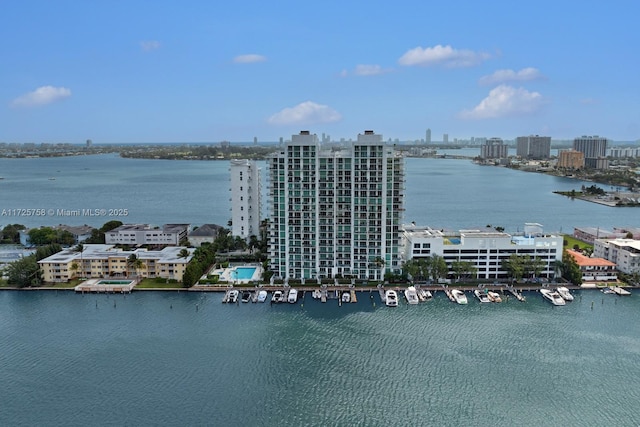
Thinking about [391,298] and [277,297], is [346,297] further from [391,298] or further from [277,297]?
[277,297]

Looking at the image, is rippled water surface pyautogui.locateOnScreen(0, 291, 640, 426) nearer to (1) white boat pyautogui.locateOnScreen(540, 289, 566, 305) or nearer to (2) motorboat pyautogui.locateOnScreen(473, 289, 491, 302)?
(1) white boat pyautogui.locateOnScreen(540, 289, 566, 305)

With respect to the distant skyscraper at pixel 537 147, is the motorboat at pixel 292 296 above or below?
below

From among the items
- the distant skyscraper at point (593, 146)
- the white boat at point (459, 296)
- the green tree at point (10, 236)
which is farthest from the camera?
the distant skyscraper at point (593, 146)

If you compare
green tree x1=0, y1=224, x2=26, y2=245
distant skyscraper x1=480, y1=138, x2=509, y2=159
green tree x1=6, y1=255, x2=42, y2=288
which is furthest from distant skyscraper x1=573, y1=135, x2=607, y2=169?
green tree x1=6, y1=255, x2=42, y2=288

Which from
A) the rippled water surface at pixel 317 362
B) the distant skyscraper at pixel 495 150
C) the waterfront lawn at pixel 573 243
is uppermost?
the distant skyscraper at pixel 495 150

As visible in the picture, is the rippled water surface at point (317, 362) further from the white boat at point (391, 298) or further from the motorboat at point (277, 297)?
the motorboat at point (277, 297)

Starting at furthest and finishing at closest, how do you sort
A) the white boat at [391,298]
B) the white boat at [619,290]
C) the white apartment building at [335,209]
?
the white apartment building at [335,209] → the white boat at [619,290] → the white boat at [391,298]

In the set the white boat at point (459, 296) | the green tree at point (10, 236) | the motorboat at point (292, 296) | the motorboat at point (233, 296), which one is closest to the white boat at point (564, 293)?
the white boat at point (459, 296)
